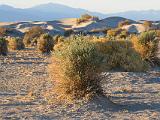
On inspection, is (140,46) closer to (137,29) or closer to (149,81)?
(149,81)

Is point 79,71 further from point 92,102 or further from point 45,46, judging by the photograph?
point 45,46

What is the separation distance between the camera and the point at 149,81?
69.0ft

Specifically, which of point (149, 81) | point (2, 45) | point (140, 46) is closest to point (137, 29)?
point (2, 45)

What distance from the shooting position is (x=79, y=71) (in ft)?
48.2

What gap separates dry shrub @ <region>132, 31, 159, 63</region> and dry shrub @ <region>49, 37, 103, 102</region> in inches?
563

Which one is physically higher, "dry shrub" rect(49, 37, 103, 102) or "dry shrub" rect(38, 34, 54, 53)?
"dry shrub" rect(49, 37, 103, 102)

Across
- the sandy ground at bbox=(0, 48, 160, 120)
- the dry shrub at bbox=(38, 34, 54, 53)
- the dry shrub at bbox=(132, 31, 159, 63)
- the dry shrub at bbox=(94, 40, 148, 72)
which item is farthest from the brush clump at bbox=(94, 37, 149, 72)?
the dry shrub at bbox=(38, 34, 54, 53)

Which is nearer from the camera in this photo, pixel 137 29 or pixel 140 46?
pixel 140 46

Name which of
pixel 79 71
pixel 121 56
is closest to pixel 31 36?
pixel 121 56

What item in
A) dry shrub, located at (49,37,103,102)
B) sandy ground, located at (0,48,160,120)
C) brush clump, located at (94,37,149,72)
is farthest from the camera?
brush clump, located at (94,37,149,72)

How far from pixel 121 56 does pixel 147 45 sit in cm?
400

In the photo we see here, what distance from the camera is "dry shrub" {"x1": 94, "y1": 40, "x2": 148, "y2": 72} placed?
24.7 m

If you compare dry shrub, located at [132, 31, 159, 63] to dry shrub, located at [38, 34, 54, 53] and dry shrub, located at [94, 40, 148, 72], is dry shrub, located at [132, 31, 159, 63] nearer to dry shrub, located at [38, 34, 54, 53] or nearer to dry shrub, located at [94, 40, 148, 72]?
dry shrub, located at [94, 40, 148, 72]

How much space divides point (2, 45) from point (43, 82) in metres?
17.2
